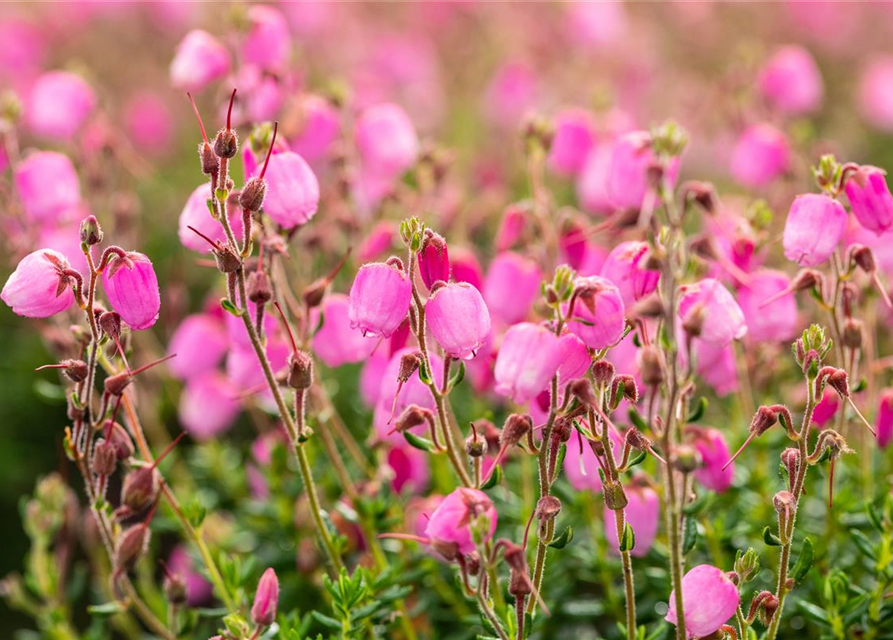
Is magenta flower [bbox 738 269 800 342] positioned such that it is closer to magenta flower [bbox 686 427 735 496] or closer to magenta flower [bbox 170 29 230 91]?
magenta flower [bbox 686 427 735 496]

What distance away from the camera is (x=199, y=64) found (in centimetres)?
226

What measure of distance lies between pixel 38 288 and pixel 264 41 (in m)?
1.06

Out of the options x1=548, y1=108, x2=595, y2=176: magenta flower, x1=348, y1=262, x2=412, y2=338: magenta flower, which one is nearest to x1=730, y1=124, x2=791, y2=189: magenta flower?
x1=548, y1=108, x2=595, y2=176: magenta flower

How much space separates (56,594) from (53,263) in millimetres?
981

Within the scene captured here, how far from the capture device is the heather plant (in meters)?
1.42

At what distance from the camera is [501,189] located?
4.12 metres

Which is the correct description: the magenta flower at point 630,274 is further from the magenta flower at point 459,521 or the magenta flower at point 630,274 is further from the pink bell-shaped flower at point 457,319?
the magenta flower at point 459,521

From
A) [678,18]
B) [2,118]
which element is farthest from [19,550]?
[678,18]

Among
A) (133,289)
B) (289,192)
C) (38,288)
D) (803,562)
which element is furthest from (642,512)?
(38,288)

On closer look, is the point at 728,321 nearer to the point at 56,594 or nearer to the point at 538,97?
the point at 56,594

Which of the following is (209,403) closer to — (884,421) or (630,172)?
(630,172)

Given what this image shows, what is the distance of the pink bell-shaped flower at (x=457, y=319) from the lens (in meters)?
1.41

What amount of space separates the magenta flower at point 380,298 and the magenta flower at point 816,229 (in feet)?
1.92

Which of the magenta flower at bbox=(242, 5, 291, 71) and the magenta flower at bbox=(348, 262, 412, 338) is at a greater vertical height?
the magenta flower at bbox=(242, 5, 291, 71)
